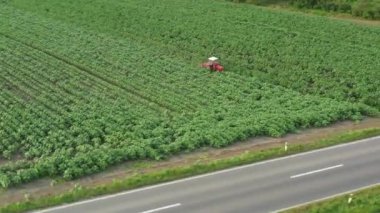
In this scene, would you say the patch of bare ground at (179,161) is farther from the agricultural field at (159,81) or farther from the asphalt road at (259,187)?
the asphalt road at (259,187)

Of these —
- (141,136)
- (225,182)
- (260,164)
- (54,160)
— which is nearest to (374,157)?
(260,164)

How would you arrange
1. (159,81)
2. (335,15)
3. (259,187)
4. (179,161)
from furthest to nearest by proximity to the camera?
(335,15)
(159,81)
(179,161)
(259,187)

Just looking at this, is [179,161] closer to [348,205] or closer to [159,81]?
[348,205]

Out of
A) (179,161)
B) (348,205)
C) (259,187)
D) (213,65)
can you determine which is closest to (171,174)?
(179,161)

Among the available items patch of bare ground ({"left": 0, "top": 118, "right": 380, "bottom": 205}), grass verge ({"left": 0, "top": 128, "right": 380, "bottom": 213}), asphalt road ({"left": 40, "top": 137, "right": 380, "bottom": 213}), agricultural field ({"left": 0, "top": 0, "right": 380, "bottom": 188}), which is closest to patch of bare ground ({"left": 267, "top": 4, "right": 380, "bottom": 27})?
agricultural field ({"left": 0, "top": 0, "right": 380, "bottom": 188})

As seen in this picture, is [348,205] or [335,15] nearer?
[348,205]

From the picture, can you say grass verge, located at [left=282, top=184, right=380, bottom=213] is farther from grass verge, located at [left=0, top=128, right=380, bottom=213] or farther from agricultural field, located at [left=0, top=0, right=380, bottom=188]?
agricultural field, located at [left=0, top=0, right=380, bottom=188]
